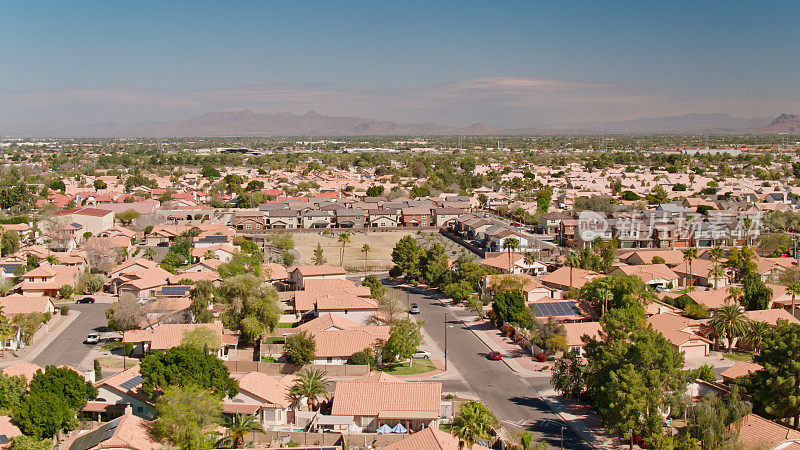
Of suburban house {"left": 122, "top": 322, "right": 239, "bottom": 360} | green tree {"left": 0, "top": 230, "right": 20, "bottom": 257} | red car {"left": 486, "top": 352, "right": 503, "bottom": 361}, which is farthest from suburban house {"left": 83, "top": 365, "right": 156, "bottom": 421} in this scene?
green tree {"left": 0, "top": 230, "right": 20, "bottom": 257}

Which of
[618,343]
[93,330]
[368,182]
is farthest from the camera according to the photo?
[368,182]

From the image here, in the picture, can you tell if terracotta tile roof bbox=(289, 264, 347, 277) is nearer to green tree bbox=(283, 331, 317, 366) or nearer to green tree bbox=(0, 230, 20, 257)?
green tree bbox=(283, 331, 317, 366)

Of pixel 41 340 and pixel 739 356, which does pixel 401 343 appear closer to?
pixel 739 356

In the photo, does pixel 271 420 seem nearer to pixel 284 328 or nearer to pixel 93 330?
pixel 284 328

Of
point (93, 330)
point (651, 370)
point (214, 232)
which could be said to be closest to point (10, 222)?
point (214, 232)

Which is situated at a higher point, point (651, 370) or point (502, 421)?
point (651, 370)

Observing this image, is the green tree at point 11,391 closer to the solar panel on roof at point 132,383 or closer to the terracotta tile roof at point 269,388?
the solar panel on roof at point 132,383

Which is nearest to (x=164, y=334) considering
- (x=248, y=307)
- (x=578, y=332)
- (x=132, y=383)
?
(x=248, y=307)
